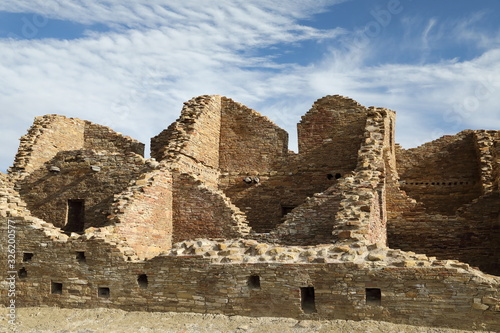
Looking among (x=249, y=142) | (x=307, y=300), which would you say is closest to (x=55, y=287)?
(x=307, y=300)

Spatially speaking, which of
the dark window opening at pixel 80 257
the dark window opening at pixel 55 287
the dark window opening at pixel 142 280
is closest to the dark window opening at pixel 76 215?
the dark window opening at pixel 55 287

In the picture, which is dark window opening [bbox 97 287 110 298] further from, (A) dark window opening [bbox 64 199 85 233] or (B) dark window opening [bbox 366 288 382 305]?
(B) dark window opening [bbox 366 288 382 305]

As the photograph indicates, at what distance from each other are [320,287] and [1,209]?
9414mm

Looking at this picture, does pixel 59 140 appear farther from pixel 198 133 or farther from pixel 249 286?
pixel 249 286

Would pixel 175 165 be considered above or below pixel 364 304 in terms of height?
above

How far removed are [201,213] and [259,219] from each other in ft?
9.99

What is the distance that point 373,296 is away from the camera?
863 centimetres

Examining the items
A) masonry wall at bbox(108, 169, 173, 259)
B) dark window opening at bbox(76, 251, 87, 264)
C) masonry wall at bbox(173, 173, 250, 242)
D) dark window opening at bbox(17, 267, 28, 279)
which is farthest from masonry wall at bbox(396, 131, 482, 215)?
dark window opening at bbox(17, 267, 28, 279)

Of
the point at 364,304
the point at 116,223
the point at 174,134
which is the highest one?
the point at 174,134

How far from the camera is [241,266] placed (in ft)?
31.2

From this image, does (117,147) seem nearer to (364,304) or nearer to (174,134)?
(174,134)

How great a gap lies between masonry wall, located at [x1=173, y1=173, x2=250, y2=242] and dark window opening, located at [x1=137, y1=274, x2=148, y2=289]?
3462 mm

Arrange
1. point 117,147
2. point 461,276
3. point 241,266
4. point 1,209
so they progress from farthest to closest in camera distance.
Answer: point 117,147, point 1,209, point 241,266, point 461,276

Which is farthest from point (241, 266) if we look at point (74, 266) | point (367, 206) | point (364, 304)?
point (74, 266)
